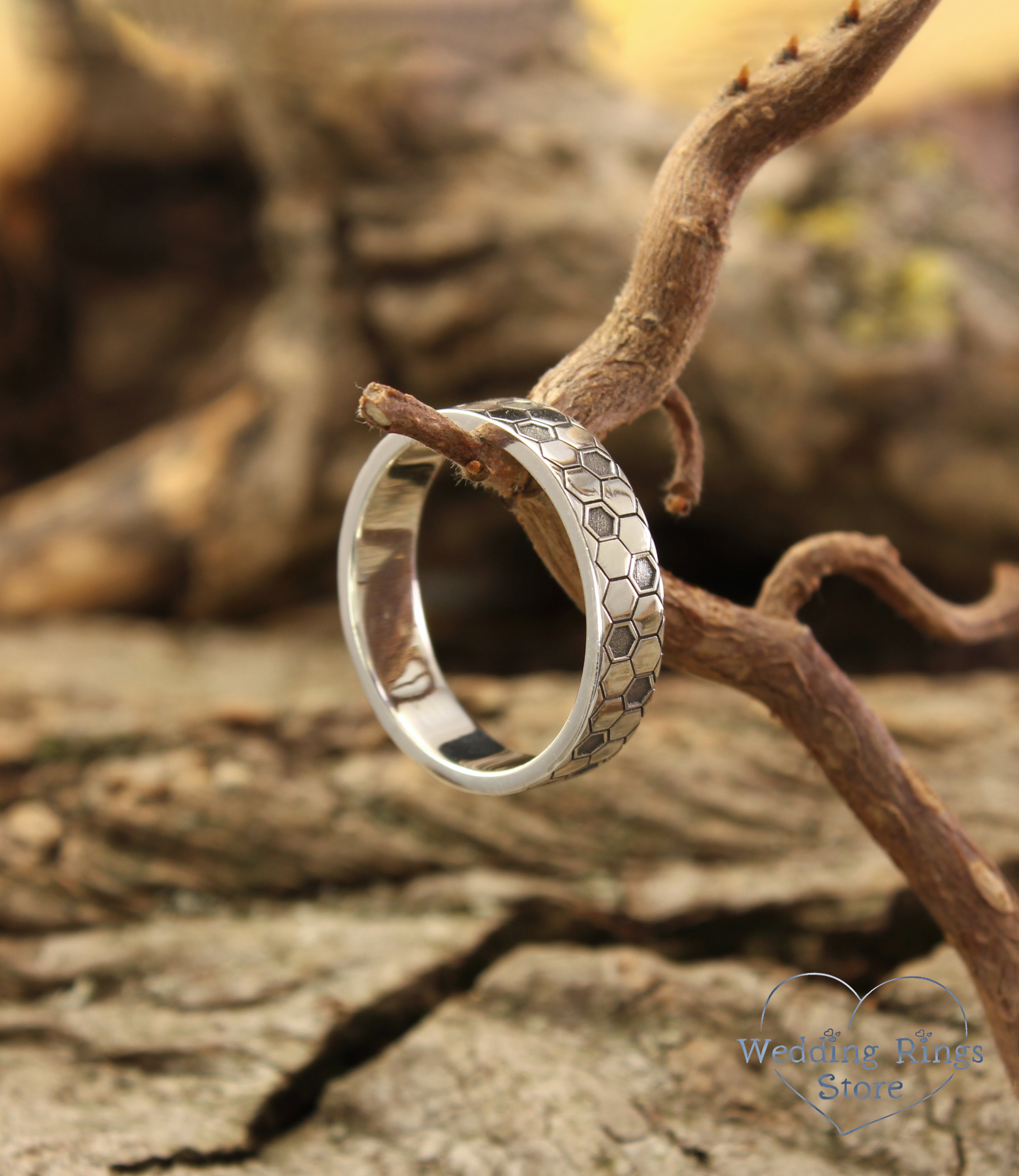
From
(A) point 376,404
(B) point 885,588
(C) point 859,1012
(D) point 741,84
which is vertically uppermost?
(D) point 741,84

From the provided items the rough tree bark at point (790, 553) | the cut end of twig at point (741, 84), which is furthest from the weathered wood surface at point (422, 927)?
the cut end of twig at point (741, 84)

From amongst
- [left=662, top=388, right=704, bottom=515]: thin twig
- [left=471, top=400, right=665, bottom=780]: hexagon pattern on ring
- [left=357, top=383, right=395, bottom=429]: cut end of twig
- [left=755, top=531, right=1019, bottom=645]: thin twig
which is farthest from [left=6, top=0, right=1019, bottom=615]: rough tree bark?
[left=357, top=383, right=395, bottom=429]: cut end of twig

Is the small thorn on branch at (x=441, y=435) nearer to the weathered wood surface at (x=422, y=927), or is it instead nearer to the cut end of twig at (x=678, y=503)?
the cut end of twig at (x=678, y=503)

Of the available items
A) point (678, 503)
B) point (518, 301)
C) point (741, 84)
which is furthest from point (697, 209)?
point (518, 301)

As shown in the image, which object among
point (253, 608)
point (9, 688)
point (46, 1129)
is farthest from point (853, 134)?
point (46, 1129)

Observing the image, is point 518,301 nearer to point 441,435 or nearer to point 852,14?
point 852,14

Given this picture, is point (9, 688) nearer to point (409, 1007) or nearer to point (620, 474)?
point (409, 1007)
